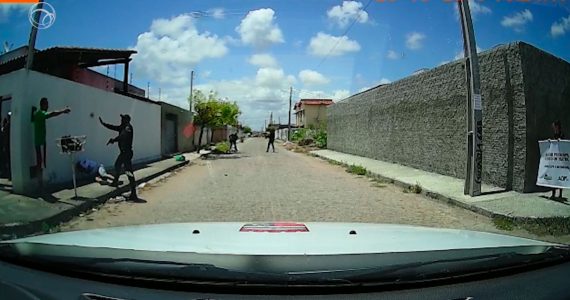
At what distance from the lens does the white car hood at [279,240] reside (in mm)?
2467

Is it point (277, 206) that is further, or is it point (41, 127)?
point (277, 206)

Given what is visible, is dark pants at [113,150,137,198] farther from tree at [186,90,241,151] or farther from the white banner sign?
tree at [186,90,241,151]

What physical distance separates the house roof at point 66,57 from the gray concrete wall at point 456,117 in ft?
24.9

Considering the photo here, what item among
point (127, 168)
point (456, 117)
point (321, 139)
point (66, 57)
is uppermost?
point (66, 57)

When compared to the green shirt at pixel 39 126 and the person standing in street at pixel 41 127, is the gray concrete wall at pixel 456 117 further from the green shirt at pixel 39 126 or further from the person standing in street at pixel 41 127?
the green shirt at pixel 39 126

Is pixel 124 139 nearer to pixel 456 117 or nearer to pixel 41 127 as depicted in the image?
pixel 41 127

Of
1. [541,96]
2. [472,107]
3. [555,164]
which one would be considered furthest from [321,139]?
[555,164]

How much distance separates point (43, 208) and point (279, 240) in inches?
200

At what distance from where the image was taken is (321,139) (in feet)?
129

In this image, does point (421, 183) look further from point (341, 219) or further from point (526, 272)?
point (526, 272)

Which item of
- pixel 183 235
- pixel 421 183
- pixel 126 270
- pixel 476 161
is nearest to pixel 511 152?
pixel 476 161

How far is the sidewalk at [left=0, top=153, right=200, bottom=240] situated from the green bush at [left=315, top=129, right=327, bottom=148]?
1183 inches

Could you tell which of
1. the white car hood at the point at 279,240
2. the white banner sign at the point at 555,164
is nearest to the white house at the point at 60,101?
the white car hood at the point at 279,240

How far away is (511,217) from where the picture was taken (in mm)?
7242
